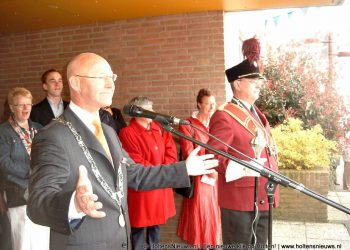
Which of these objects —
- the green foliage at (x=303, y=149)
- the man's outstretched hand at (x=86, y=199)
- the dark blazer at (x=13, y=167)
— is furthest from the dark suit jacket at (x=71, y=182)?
the green foliage at (x=303, y=149)

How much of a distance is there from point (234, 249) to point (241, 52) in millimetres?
3563

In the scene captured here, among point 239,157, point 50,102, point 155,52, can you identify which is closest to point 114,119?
point 50,102

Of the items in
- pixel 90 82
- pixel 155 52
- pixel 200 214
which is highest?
pixel 155 52

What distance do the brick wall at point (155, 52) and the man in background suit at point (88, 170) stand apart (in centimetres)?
306

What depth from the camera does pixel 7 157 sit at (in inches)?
129

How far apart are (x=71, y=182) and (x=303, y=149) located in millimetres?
4784

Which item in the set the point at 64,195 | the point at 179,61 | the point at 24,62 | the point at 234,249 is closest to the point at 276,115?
the point at 179,61

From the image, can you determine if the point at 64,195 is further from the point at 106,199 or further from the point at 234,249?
the point at 234,249

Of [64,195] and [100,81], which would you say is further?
[100,81]

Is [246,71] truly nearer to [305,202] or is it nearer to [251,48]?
[251,48]

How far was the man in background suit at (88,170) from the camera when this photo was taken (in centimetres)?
151

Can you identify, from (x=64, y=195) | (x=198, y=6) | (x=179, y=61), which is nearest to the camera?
(x=64, y=195)

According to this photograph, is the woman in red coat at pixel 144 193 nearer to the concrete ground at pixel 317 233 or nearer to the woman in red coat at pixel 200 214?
the woman in red coat at pixel 200 214

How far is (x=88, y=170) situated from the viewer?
176 cm
